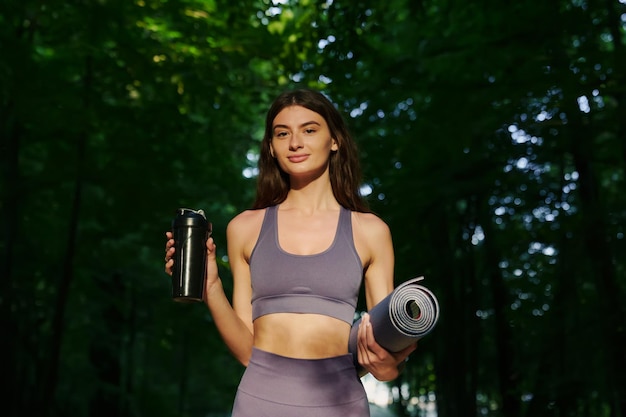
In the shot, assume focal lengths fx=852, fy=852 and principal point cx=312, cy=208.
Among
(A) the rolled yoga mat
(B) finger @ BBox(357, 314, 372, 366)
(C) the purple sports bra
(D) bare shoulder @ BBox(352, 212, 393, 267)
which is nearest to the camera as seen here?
(A) the rolled yoga mat

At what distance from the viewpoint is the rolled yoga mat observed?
2230 millimetres

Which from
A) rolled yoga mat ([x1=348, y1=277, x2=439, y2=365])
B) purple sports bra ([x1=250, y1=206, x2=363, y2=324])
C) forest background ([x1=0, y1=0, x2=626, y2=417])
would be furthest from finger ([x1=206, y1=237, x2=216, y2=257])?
forest background ([x1=0, y1=0, x2=626, y2=417])

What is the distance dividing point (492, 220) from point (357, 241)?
8.74 meters

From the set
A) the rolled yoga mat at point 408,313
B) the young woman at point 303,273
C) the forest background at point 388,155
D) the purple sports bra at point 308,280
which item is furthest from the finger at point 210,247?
the forest background at point 388,155

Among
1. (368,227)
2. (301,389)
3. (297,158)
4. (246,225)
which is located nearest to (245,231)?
(246,225)

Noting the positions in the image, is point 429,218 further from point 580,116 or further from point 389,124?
point 580,116

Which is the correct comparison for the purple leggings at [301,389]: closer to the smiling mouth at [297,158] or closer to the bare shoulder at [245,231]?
the bare shoulder at [245,231]

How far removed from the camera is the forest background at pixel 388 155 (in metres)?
8.05

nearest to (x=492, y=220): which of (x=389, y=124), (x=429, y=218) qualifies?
(x=429, y=218)

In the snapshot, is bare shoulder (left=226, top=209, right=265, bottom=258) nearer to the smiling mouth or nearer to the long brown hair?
the long brown hair

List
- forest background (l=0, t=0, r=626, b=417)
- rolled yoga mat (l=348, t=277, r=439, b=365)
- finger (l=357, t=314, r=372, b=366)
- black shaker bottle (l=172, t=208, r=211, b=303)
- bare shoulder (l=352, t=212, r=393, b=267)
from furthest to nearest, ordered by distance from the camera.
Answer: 1. forest background (l=0, t=0, r=626, b=417)
2. bare shoulder (l=352, t=212, r=393, b=267)
3. black shaker bottle (l=172, t=208, r=211, b=303)
4. finger (l=357, t=314, r=372, b=366)
5. rolled yoga mat (l=348, t=277, r=439, b=365)

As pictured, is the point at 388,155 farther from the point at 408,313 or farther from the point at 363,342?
the point at 408,313

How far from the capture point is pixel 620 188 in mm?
8781

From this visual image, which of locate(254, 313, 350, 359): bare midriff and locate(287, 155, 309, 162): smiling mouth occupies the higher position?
locate(287, 155, 309, 162): smiling mouth
